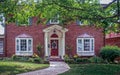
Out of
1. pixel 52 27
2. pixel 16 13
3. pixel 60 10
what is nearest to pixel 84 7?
pixel 60 10

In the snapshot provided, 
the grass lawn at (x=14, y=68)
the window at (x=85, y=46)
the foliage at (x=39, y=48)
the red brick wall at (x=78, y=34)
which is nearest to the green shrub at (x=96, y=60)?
the window at (x=85, y=46)

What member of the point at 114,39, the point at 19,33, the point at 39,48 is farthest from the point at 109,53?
the point at 19,33

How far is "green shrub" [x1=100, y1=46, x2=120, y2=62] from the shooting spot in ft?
109

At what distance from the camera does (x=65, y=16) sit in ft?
71.9

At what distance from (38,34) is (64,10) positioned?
16217 mm

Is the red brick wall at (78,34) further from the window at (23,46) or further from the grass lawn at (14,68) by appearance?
the grass lawn at (14,68)

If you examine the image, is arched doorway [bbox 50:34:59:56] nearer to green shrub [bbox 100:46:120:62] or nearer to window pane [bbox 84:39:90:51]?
window pane [bbox 84:39:90:51]

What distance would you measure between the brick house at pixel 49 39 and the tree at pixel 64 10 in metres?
13.6

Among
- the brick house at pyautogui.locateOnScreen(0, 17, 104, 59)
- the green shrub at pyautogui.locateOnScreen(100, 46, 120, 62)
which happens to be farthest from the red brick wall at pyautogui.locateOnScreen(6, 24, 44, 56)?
the green shrub at pyautogui.locateOnScreen(100, 46, 120, 62)

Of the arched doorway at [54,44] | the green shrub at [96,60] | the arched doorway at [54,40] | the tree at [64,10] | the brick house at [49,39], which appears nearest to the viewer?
the tree at [64,10]

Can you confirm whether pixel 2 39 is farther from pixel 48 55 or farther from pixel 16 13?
pixel 16 13

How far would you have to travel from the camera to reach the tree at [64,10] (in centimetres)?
1955

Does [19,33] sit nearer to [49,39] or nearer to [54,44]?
[49,39]

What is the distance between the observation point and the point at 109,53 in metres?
33.5
